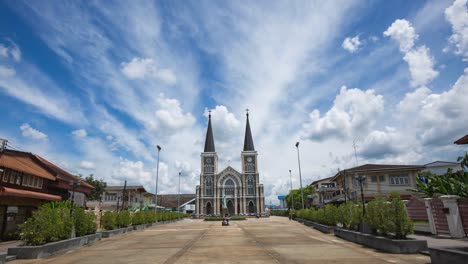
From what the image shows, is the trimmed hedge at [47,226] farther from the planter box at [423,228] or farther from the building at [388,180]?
the building at [388,180]

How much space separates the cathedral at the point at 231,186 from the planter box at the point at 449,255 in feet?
233

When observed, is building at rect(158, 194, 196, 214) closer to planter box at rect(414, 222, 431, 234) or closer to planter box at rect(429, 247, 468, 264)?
planter box at rect(414, 222, 431, 234)

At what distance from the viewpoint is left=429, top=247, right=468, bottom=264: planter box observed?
22.2 ft

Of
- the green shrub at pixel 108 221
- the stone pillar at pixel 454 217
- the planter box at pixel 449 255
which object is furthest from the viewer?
the green shrub at pixel 108 221

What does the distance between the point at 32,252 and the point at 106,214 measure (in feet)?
33.4

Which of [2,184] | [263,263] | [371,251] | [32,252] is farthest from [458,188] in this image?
[2,184]

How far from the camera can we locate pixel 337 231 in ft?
57.9

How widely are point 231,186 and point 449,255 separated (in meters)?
76.8

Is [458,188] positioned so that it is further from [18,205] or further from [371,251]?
[18,205]

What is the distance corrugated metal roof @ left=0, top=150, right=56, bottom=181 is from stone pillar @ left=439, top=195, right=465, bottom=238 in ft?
81.5

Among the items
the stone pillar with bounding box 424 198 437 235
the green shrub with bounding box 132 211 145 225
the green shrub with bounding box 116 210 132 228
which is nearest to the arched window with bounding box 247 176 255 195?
the green shrub with bounding box 132 211 145 225

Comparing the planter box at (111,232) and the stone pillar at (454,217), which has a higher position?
the stone pillar at (454,217)

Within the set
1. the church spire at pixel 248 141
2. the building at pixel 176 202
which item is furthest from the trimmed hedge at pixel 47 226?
Answer: the building at pixel 176 202

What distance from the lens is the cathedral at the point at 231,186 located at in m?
80.2
